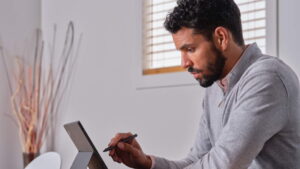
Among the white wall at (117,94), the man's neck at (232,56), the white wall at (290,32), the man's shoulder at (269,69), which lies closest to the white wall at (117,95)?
the white wall at (117,94)

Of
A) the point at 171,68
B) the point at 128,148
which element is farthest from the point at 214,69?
the point at 171,68

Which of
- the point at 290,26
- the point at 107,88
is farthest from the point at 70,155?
the point at 290,26

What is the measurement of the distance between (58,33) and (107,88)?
2.27 ft

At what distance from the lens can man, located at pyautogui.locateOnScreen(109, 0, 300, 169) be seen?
3.81ft

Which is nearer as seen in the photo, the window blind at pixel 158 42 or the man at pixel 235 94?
the man at pixel 235 94

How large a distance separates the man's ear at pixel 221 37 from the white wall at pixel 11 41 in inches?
87.6

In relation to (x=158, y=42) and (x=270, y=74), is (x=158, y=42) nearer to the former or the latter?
(x=158, y=42)

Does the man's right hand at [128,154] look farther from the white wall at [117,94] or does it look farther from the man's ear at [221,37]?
the white wall at [117,94]

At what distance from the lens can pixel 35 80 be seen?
10.8 feet

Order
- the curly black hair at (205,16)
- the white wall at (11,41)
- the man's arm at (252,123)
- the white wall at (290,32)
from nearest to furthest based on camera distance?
1. the man's arm at (252,123)
2. the curly black hair at (205,16)
3. the white wall at (290,32)
4. the white wall at (11,41)

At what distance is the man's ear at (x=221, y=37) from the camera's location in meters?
1.32

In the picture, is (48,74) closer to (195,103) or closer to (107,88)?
(107,88)

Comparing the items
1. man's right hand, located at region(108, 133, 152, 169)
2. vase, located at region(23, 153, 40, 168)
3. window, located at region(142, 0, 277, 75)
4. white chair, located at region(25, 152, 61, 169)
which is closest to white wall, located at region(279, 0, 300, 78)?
window, located at region(142, 0, 277, 75)

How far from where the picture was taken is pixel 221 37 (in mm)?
1326
